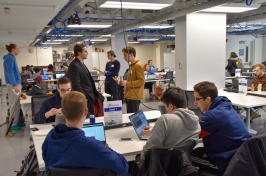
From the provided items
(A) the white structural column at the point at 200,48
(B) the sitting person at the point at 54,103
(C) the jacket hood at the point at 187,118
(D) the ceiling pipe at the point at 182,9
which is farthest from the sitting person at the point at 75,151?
(A) the white structural column at the point at 200,48

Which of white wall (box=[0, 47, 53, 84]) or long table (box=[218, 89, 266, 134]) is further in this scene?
white wall (box=[0, 47, 53, 84])

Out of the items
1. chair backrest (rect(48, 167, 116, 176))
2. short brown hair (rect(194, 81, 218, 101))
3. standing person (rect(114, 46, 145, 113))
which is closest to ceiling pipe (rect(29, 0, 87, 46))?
standing person (rect(114, 46, 145, 113))

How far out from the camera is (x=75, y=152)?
1.42 meters

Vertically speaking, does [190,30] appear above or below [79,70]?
above

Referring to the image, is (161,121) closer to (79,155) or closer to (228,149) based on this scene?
(228,149)

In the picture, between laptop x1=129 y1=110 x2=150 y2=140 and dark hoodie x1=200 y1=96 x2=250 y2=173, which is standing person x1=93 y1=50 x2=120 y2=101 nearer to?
laptop x1=129 y1=110 x2=150 y2=140

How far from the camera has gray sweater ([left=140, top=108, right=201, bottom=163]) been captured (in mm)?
1944

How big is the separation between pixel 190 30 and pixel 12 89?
4115 mm

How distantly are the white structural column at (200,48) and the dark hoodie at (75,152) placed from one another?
16.6ft

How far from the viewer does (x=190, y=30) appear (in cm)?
621

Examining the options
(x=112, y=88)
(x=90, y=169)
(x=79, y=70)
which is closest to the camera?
(x=90, y=169)

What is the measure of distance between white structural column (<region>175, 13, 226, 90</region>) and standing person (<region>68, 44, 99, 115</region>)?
3.34 m

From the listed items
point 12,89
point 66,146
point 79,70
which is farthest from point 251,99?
point 12,89

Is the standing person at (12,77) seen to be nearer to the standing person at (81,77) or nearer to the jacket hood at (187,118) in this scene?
the standing person at (81,77)
